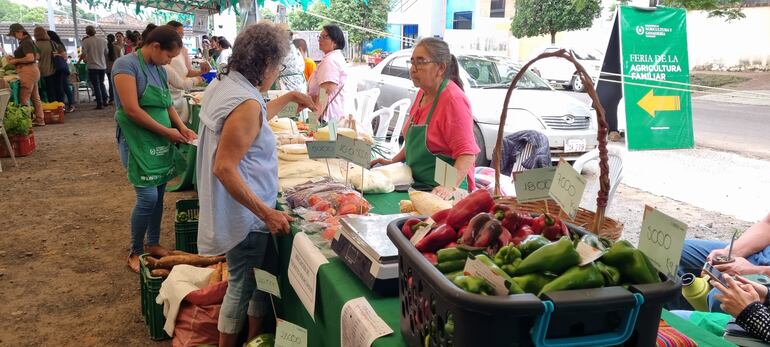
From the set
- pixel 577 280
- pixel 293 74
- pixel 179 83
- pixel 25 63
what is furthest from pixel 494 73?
pixel 25 63

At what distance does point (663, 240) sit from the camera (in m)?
1.06

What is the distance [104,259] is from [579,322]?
383 centimetres

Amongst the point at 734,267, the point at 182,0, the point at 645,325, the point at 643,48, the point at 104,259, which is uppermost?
the point at 182,0

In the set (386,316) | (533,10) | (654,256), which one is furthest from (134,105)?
(533,10)

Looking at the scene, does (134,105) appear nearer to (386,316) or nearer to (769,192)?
(386,316)

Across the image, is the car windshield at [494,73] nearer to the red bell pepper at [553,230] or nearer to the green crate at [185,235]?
the green crate at [185,235]

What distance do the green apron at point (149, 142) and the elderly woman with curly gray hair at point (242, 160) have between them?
1.40 meters

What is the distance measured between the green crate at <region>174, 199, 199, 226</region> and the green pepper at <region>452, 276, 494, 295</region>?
8.87 ft

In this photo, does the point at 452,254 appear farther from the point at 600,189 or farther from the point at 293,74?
the point at 293,74

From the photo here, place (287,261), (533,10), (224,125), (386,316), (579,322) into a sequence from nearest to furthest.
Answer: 1. (579,322)
2. (386,316)
3. (224,125)
4. (287,261)
5. (533,10)

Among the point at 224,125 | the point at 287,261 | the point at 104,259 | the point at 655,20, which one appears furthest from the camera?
the point at 655,20

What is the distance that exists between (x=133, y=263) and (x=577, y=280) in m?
3.45

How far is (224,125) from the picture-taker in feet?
6.22

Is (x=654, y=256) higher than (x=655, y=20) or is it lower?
lower
